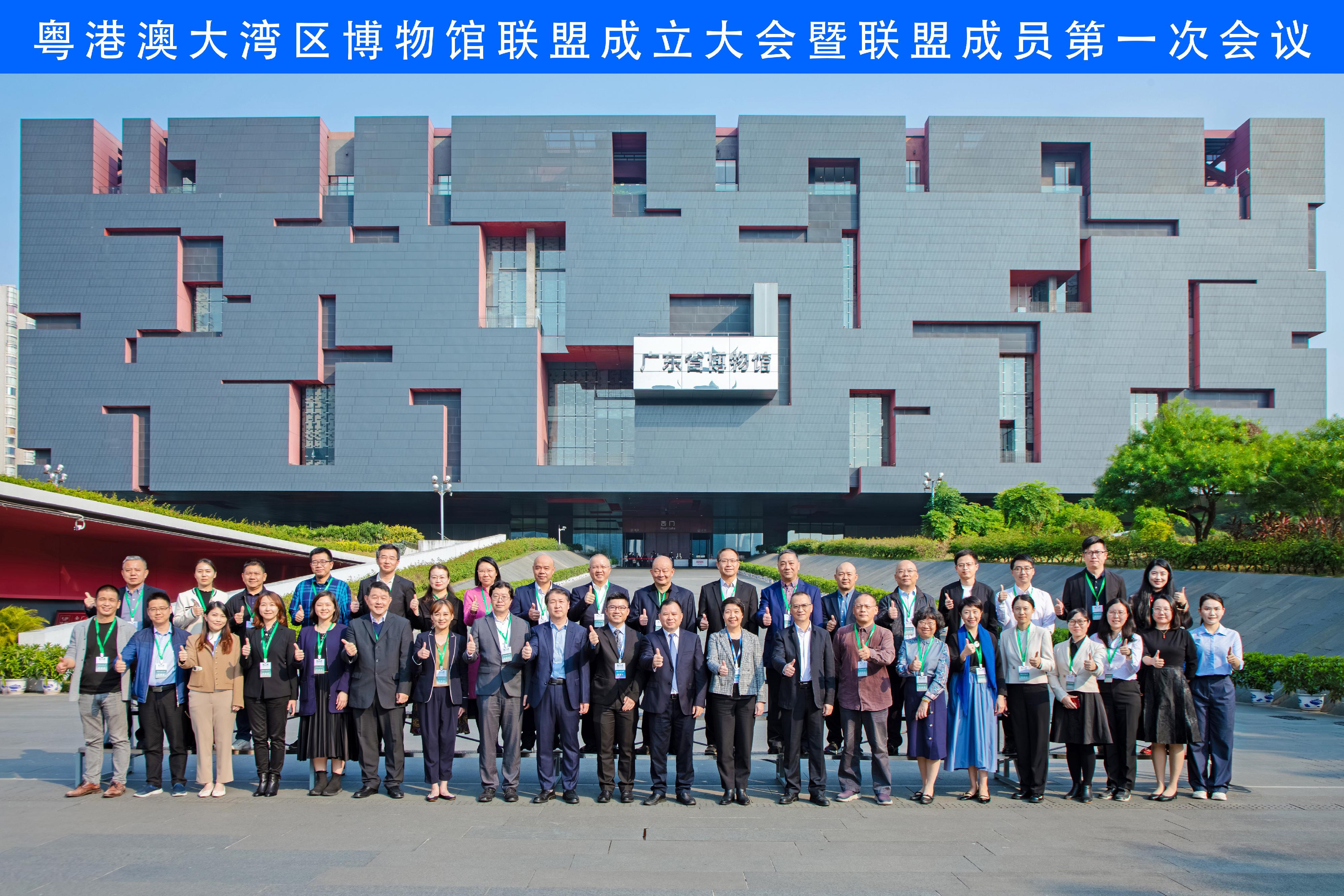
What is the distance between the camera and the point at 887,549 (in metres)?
31.7

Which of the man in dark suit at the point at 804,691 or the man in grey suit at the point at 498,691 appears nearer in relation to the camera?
the man in dark suit at the point at 804,691

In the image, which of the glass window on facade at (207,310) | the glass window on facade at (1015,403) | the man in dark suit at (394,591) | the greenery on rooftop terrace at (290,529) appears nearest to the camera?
the man in dark suit at (394,591)

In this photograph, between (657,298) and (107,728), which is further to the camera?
(657,298)

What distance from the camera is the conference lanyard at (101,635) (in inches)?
273

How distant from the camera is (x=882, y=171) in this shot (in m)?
41.2

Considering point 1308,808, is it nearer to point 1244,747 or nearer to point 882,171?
point 1244,747

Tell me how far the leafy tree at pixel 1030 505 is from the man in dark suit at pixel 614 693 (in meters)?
27.3

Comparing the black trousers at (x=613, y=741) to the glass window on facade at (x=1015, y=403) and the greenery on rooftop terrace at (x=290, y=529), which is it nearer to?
the greenery on rooftop terrace at (x=290, y=529)

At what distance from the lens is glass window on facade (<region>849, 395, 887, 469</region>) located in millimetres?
42219

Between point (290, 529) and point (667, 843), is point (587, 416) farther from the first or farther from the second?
point (667, 843)

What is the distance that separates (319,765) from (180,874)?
1837mm

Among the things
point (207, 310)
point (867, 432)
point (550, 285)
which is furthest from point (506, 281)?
point (867, 432)

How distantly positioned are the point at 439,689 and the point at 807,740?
9.82ft

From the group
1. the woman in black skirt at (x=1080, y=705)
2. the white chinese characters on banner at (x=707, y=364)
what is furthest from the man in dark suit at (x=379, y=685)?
the white chinese characters on banner at (x=707, y=364)
